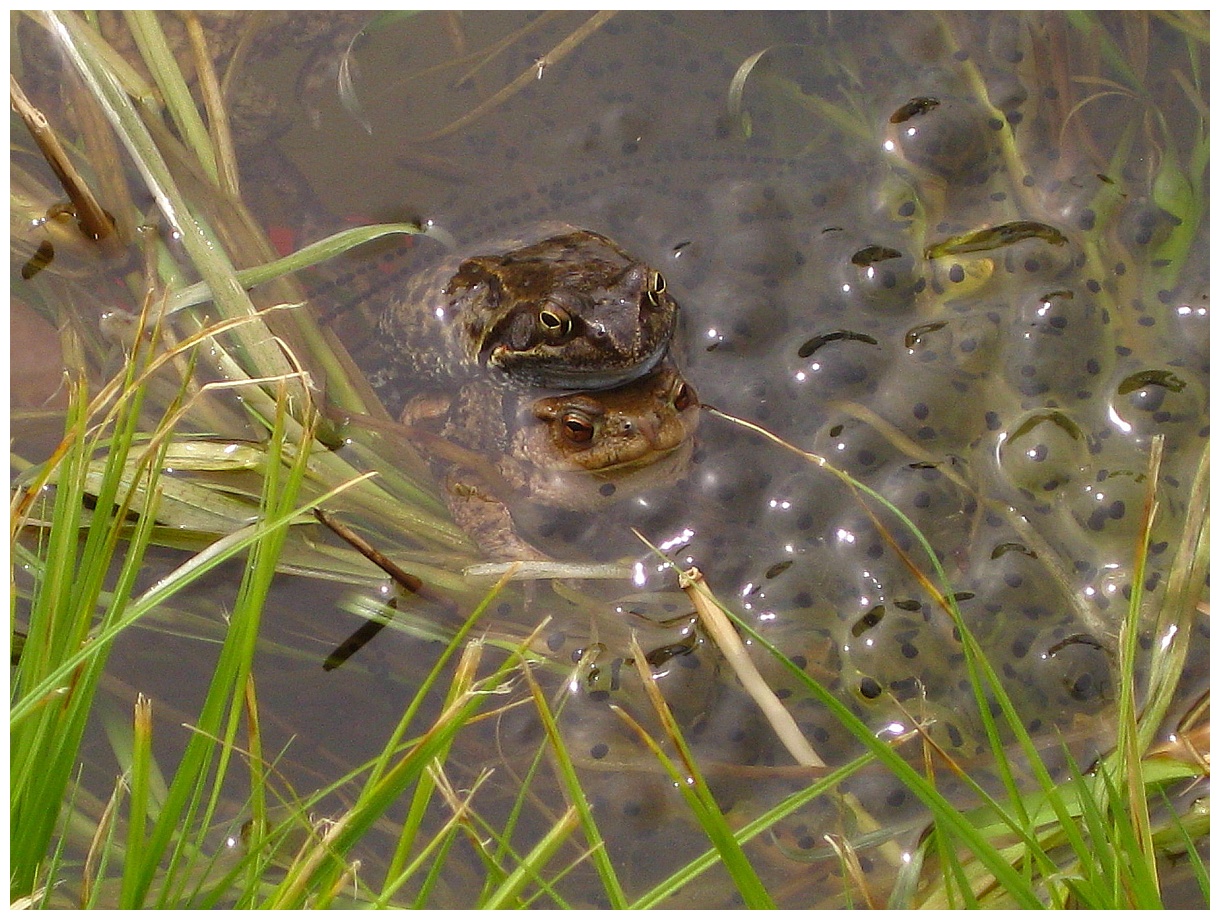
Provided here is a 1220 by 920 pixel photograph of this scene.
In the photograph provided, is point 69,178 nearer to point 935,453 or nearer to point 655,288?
point 655,288

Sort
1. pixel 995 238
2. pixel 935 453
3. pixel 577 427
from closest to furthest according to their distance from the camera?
pixel 935 453 < pixel 577 427 < pixel 995 238

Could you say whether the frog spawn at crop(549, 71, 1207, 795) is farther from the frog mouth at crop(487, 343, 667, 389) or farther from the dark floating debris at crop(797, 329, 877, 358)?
the frog mouth at crop(487, 343, 667, 389)

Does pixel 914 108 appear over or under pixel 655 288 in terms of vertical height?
over

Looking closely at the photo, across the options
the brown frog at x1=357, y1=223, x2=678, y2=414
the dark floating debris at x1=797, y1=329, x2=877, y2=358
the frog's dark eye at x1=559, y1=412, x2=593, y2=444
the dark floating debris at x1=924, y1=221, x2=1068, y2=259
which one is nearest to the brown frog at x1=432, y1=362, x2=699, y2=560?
the frog's dark eye at x1=559, y1=412, x2=593, y2=444

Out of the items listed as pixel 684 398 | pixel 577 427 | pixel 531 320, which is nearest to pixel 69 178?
pixel 531 320

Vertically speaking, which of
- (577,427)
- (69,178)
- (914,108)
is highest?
(69,178)

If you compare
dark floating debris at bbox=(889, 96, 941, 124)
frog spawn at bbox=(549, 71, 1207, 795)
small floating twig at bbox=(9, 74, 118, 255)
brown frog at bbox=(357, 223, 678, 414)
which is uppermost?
small floating twig at bbox=(9, 74, 118, 255)
